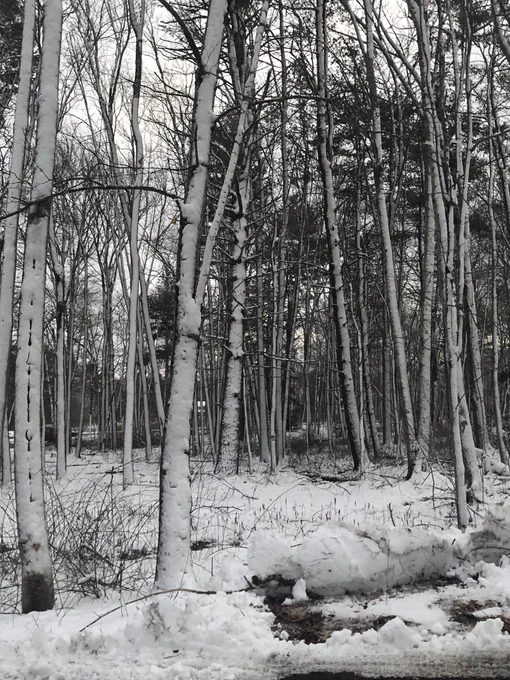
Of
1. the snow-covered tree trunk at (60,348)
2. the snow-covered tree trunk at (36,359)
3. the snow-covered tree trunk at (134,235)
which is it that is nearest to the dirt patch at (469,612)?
the snow-covered tree trunk at (36,359)

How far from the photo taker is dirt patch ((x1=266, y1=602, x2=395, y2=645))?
3.35 metres

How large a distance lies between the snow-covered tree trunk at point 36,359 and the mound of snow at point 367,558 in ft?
6.33

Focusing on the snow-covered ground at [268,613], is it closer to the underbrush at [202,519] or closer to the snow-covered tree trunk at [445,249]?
the underbrush at [202,519]

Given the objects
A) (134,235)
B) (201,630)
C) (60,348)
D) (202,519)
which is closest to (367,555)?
(201,630)

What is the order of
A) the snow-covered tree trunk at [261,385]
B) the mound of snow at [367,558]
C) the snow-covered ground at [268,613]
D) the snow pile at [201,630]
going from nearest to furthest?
1. the snow-covered ground at [268,613]
2. the snow pile at [201,630]
3. the mound of snow at [367,558]
4. the snow-covered tree trunk at [261,385]

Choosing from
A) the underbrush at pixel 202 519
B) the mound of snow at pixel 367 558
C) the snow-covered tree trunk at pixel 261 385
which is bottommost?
the underbrush at pixel 202 519

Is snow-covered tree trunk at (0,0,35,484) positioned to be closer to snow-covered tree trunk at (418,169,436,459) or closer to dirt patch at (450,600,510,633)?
dirt patch at (450,600,510,633)

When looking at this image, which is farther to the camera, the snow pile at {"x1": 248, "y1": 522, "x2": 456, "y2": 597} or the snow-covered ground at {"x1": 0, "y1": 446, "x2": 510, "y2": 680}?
the snow pile at {"x1": 248, "y1": 522, "x2": 456, "y2": 597}

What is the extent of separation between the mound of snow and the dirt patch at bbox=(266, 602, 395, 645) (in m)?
0.27

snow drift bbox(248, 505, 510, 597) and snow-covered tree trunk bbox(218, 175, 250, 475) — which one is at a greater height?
snow-covered tree trunk bbox(218, 175, 250, 475)

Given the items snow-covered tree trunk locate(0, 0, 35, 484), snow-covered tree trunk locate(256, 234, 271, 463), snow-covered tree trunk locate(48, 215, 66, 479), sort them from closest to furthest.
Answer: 1. snow-covered tree trunk locate(0, 0, 35, 484)
2. snow-covered tree trunk locate(48, 215, 66, 479)
3. snow-covered tree trunk locate(256, 234, 271, 463)

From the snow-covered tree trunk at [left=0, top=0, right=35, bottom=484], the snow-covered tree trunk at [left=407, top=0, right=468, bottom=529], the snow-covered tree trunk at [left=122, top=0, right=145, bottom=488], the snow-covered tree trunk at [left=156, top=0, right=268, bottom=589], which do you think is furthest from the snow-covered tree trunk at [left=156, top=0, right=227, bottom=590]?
the snow-covered tree trunk at [left=122, top=0, right=145, bottom=488]

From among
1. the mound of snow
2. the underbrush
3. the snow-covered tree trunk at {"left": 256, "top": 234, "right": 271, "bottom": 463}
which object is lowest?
the underbrush

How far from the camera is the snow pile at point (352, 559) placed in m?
3.98
